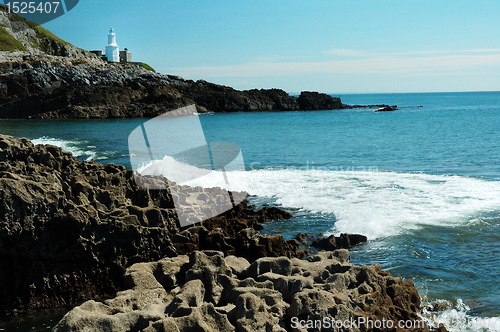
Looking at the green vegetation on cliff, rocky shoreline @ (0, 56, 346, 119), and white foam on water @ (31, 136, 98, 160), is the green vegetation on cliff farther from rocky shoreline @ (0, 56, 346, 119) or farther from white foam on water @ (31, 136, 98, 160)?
white foam on water @ (31, 136, 98, 160)

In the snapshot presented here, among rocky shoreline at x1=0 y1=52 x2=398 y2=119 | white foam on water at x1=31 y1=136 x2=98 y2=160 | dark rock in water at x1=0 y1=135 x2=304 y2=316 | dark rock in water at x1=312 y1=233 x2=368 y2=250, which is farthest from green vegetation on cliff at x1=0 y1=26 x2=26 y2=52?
dark rock in water at x1=312 y1=233 x2=368 y2=250

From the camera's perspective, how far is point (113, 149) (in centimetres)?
3981

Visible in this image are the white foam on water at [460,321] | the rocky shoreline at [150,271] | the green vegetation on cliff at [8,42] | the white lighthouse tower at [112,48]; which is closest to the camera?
the rocky shoreline at [150,271]

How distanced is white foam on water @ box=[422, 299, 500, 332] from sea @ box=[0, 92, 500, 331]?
0.06 ft

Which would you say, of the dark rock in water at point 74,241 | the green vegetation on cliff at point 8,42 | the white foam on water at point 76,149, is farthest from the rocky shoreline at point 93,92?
the dark rock in water at point 74,241

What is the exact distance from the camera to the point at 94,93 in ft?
270

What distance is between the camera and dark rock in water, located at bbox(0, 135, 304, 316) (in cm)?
1091

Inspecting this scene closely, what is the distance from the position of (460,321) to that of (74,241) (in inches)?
318

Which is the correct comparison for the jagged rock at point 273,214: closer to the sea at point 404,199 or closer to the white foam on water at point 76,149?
the sea at point 404,199

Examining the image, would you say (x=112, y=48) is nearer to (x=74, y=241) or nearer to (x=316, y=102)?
(x=316, y=102)

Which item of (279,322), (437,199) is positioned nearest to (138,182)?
(279,322)

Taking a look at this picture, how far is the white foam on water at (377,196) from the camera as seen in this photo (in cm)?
1791

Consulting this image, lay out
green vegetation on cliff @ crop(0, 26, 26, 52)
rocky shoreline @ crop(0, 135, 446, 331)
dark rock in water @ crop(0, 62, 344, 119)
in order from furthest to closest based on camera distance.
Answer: green vegetation on cliff @ crop(0, 26, 26, 52) → dark rock in water @ crop(0, 62, 344, 119) → rocky shoreline @ crop(0, 135, 446, 331)

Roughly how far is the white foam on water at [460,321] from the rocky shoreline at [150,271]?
48 cm
